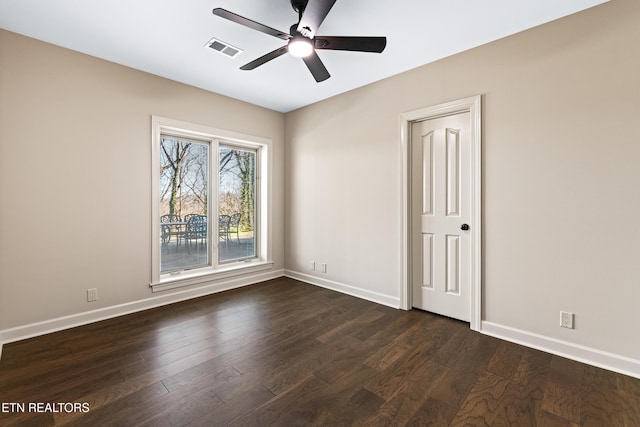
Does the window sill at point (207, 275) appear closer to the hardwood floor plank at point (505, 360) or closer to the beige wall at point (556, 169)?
the beige wall at point (556, 169)

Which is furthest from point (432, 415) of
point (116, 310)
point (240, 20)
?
point (116, 310)

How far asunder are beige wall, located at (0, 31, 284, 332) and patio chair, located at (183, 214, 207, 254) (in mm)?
579

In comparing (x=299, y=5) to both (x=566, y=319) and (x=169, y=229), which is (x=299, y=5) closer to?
(x=169, y=229)

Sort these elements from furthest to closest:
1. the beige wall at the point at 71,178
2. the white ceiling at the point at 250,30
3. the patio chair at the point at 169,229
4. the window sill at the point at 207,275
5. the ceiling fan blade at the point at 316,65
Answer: the patio chair at the point at 169,229 → the window sill at the point at 207,275 → the beige wall at the point at 71,178 → the ceiling fan blade at the point at 316,65 → the white ceiling at the point at 250,30

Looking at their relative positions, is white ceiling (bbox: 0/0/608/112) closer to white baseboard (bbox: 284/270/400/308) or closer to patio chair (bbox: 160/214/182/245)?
patio chair (bbox: 160/214/182/245)

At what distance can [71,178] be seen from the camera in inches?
108

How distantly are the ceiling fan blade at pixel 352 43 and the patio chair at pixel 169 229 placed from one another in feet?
9.02

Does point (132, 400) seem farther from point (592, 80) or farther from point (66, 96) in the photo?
point (592, 80)

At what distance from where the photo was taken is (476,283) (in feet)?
8.78

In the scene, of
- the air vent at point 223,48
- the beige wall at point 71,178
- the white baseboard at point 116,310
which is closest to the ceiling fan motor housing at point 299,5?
the air vent at point 223,48

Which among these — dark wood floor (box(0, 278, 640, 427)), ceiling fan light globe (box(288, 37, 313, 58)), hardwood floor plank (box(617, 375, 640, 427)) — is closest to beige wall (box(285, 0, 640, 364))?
hardwood floor plank (box(617, 375, 640, 427))

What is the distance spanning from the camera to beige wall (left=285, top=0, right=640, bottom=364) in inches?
80.4

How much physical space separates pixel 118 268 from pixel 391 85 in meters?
3.66

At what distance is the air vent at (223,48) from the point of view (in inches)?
103
